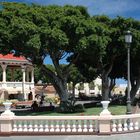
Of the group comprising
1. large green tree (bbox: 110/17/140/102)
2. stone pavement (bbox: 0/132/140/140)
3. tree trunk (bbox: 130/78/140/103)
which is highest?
large green tree (bbox: 110/17/140/102)

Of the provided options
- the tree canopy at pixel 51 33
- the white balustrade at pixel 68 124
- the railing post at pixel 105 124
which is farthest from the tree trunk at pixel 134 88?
the railing post at pixel 105 124

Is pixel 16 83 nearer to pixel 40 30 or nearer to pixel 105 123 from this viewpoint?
pixel 40 30

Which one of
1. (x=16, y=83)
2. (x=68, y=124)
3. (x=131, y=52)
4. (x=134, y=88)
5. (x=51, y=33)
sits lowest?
(x=68, y=124)

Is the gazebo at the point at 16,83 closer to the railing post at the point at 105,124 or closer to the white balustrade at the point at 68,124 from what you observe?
the white balustrade at the point at 68,124

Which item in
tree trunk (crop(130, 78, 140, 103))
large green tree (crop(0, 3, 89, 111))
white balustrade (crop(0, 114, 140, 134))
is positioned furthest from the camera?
tree trunk (crop(130, 78, 140, 103))

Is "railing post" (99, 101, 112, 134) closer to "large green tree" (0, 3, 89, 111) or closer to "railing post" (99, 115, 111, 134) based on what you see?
"railing post" (99, 115, 111, 134)

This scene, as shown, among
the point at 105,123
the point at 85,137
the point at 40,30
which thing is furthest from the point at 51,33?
the point at 85,137

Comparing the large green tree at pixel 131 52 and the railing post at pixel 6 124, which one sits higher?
the large green tree at pixel 131 52

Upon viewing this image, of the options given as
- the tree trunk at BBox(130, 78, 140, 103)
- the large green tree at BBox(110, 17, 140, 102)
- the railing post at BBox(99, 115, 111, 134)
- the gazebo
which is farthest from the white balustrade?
the gazebo

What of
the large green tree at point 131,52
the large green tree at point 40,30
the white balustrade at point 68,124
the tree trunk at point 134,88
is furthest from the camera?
the tree trunk at point 134,88

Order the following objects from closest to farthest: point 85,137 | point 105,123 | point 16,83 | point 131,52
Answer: point 85,137
point 105,123
point 131,52
point 16,83

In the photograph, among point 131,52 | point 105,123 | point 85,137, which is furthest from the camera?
point 131,52

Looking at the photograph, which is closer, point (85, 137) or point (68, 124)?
point (85, 137)

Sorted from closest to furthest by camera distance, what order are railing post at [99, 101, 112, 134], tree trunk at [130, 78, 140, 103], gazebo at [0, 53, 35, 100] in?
1. railing post at [99, 101, 112, 134]
2. tree trunk at [130, 78, 140, 103]
3. gazebo at [0, 53, 35, 100]
